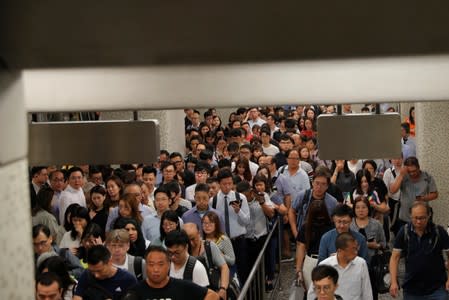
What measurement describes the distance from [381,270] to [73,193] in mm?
3916

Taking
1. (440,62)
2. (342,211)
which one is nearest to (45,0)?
(440,62)

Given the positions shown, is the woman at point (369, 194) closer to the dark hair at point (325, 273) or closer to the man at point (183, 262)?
the dark hair at point (325, 273)

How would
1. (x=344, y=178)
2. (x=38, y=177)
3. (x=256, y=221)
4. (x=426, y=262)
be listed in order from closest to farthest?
(x=426, y=262), (x=256, y=221), (x=38, y=177), (x=344, y=178)

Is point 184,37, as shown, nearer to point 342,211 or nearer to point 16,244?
point 16,244

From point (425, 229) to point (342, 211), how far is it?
73 centimetres

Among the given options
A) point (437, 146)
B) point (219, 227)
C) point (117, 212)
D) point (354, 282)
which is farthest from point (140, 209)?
point (437, 146)

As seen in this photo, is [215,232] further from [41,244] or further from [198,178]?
[198,178]

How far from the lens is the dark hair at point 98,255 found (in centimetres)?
632

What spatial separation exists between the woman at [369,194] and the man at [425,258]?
8.08 ft

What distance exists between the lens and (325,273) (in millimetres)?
6594

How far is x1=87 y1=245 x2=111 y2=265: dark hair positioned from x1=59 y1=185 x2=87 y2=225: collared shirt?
3.80m

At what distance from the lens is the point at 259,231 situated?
988 centimetres

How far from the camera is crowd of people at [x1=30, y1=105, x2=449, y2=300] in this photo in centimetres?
661

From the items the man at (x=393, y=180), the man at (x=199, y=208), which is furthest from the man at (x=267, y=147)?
the man at (x=199, y=208)
